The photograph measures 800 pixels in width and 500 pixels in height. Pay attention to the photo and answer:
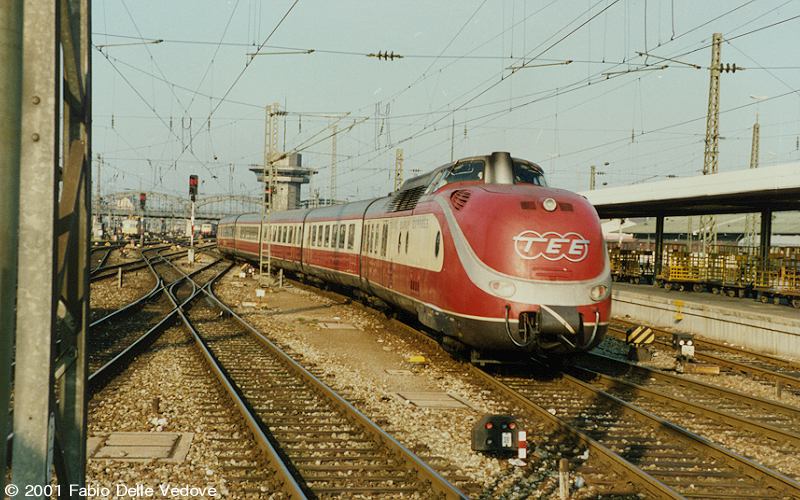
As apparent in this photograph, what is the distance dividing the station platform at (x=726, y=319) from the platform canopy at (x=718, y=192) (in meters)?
3.37

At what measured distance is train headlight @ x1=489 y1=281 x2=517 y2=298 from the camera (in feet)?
31.2

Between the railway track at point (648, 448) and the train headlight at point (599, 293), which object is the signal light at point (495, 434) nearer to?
the railway track at point (648, 448)

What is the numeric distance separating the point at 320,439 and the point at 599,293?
16.0 feet

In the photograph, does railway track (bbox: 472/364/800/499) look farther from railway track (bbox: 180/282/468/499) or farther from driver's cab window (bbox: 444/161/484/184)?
driver's cab window (bbox: 444/161/484/184)

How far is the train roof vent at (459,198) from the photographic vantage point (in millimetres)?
10758

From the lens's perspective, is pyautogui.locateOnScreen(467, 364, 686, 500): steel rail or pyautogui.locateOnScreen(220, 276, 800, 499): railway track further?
pyautogui.locateOnScreen(220, 276, 800, 499): railway track

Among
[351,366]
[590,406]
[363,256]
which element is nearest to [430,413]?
[590,406]

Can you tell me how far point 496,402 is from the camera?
9336 millimetres

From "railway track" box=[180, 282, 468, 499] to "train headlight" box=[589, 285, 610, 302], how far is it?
4044mm

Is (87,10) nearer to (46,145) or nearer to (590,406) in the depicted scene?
(46,145)

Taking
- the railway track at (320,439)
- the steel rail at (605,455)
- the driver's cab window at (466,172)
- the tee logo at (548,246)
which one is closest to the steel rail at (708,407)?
the steel rail at (605,455)

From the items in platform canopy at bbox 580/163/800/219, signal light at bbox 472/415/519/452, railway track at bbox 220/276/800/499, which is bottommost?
railway track at bbox 220/276/800/499

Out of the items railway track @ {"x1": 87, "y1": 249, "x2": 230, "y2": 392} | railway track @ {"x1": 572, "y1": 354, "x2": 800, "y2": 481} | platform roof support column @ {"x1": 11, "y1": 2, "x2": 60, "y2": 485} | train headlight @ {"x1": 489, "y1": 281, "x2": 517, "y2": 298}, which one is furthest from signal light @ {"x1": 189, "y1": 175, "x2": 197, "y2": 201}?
platform roof support column @ {"x1": 11, "y1": 2, "x2": 60, "y2": 485}

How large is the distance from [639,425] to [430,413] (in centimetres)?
271
